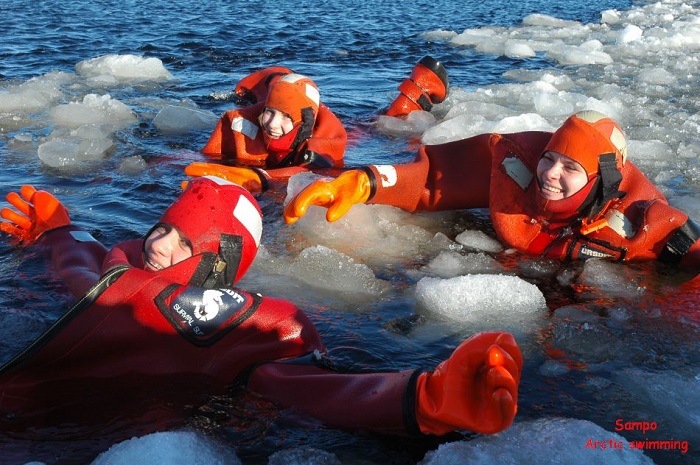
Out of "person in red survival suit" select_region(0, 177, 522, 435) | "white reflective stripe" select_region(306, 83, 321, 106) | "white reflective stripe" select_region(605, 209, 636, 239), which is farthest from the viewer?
"white reflective stripe" select_region(306, 83, 321, 106)

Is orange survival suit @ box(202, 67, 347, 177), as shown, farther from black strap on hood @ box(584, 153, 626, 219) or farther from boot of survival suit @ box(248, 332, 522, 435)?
boot of survival suit @ box(248, 332, 522, 435)

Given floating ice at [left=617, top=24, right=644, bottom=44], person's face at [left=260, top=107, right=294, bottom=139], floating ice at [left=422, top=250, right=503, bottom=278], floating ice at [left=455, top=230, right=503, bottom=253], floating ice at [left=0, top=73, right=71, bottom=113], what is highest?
person's face at [left=260, top=107, right=294, bottom=139]

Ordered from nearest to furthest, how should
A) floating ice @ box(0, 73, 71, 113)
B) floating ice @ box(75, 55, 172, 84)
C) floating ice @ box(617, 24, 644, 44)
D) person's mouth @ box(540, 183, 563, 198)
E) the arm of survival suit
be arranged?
the arm of survival suit → person's mouth @ box(540, 183, 563, 198) → floating ice @ box(0, 73, 71, 113) → floating ice @ box(75, 55, 172, 84) → floating ice @ box(617, 24, 644, 44)

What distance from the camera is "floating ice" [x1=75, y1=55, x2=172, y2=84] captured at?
1006 cm

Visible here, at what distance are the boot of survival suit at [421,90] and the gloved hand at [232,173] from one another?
314 cm

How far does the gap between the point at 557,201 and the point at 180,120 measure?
450cm

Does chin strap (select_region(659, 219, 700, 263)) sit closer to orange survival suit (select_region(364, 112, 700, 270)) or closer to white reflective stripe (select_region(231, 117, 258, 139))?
orange survival suit (select_region(364, 112, 700, 270))

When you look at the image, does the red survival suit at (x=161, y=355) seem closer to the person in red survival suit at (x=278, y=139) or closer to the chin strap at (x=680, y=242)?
the chin strap at (x=680, y=242)

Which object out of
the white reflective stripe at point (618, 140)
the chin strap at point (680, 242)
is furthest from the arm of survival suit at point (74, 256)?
the chin strap at point (680, 242)

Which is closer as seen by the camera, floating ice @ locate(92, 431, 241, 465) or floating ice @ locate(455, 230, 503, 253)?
floating ice @ locate(92, 431, 241, 465)

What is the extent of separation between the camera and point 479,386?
2.69 meters

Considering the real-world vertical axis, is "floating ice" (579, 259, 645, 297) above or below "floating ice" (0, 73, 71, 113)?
above

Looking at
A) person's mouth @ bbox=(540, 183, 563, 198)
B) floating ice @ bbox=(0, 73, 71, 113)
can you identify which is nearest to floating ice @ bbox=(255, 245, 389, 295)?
person's mouth @ bbox=(540, 183, 563, 198)

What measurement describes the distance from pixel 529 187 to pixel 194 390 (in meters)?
2.69
